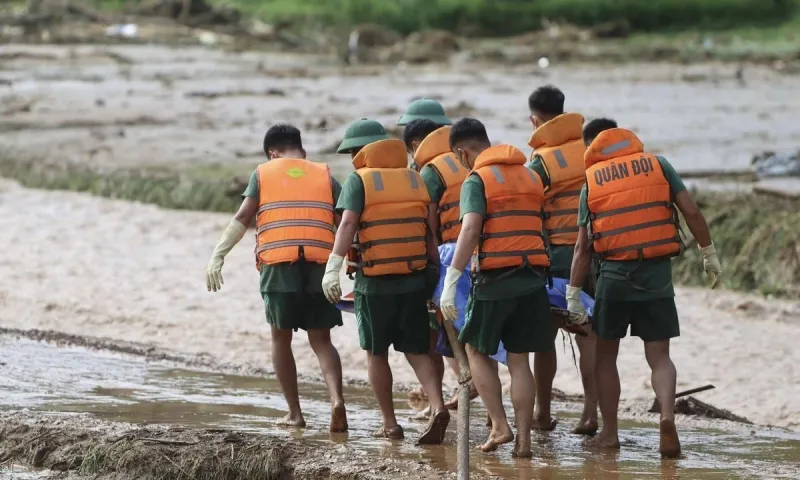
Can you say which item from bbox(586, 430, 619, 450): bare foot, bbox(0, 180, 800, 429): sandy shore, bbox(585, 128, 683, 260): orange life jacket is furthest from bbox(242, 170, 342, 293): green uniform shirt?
bbox(0, 180, 800, 429): sandy shore

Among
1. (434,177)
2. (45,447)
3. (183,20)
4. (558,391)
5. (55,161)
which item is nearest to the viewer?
(45,447)

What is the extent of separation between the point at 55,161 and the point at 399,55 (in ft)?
78.3

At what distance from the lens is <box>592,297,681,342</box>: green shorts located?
8250 millimetres

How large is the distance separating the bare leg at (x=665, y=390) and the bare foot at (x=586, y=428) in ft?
2.89

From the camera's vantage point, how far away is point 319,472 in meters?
7.62

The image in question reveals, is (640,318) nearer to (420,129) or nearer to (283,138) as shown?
(420,129)

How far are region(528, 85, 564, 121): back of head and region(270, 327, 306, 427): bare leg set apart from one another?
2.01 meters

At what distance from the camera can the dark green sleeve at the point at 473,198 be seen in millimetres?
7977

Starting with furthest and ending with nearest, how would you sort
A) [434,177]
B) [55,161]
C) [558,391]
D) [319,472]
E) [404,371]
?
[55,161], [404,371], [558,391], [434,177], [319,472]

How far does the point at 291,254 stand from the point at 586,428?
207 cm

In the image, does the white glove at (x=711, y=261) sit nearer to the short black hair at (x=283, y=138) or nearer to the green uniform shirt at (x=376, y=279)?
the green uniform shirt at (x=376, y=279)

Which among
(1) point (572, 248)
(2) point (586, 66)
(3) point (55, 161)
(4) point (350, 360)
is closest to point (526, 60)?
(2) point (586, 66)

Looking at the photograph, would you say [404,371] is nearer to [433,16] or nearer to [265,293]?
[265,293]

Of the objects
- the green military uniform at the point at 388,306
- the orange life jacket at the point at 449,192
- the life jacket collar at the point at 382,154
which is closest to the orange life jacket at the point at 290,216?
the green military uniform at the point at 388,306
